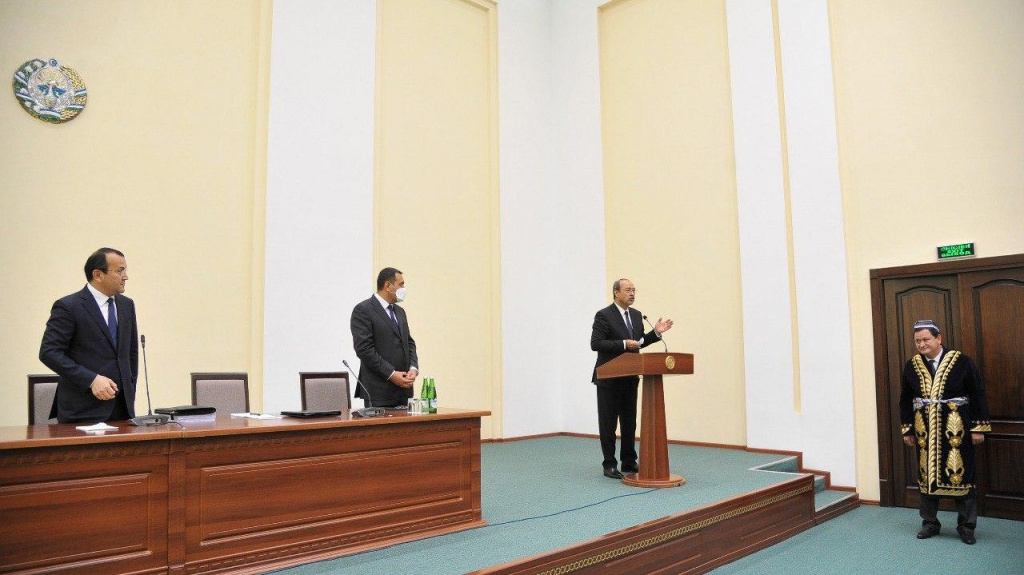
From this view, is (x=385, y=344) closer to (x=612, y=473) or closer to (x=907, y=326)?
(x=612, y=473)

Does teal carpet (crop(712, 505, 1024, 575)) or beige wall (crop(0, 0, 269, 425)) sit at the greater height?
beige wall (crop(0, 0, 269, 425))

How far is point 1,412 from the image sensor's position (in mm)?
4707

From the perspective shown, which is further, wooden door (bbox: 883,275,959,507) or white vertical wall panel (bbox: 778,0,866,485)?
white vertical wall panel (bbox: 778,0,866,485)

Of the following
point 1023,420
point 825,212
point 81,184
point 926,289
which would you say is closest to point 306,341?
point 81,184

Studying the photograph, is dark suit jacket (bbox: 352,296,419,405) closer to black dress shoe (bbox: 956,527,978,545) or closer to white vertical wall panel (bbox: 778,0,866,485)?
black dress shoe (bbox: 956,527,978,545)

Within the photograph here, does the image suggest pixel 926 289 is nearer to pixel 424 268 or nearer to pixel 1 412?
pixel 424 268

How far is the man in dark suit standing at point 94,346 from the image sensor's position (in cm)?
309

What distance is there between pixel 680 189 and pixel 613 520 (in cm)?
429

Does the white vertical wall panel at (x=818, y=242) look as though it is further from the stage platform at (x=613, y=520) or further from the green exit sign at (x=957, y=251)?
the green exit sign at (x=957, y=251)

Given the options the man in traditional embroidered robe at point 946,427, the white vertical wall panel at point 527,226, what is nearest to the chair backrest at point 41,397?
the white vertical wall panel at point 527,226

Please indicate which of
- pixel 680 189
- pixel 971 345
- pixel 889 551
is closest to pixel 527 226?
pixel 680 189

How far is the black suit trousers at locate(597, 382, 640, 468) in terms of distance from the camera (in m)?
5.13

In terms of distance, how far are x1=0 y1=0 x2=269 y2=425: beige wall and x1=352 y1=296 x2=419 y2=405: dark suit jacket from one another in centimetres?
210

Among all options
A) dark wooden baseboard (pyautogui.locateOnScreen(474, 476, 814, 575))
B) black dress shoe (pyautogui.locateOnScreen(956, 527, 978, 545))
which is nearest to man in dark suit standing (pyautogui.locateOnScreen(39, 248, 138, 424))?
dark wooden baseboard (pyautogui.locateOnScreen(474, 476, 814, 575))
